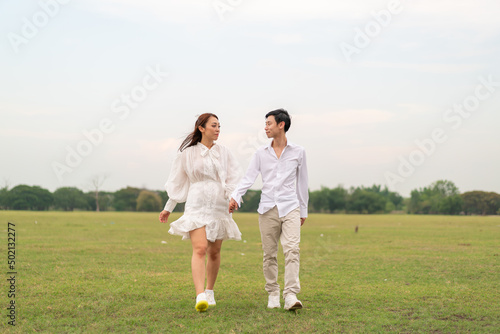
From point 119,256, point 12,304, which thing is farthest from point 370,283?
point 119,256

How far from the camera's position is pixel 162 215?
21.5 ft

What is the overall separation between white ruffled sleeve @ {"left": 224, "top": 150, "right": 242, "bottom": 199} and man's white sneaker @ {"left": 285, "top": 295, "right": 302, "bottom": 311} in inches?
55.4

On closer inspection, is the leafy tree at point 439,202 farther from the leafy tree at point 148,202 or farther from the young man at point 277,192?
the young man at point 277,192

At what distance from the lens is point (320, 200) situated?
108 meters

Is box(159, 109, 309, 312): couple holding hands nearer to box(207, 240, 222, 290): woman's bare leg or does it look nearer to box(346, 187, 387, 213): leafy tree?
box(207, 240, 222, 290): woman's bare leg

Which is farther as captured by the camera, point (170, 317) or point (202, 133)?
point (202, 133)

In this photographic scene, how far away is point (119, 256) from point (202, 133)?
7.12 metres

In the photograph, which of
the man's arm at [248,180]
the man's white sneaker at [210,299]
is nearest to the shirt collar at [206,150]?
the man's arm at [248,180]

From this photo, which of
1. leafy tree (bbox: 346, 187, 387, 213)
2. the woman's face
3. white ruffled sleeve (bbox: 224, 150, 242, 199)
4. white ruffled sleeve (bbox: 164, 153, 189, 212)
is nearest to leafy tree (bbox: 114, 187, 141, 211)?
leafy tree (bbox: 346, 187, 387, 213)

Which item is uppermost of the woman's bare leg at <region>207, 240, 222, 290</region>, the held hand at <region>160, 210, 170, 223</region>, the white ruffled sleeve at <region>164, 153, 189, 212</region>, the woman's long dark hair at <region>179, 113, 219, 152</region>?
the woman's long dark hair at <region>179, 113, 219, 152</region>

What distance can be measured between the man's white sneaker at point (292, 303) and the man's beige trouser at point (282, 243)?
0.09 m

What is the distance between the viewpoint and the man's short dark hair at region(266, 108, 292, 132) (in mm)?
6383

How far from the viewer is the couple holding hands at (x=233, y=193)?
247 inches

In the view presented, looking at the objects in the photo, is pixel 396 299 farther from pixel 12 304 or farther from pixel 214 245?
pixel 12 304
